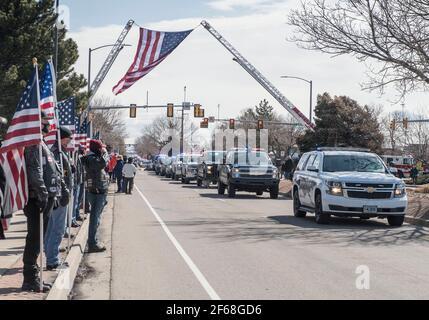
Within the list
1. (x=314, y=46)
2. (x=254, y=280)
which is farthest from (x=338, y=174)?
(x=254, y=280)

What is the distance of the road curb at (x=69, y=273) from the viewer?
7738 millimetres

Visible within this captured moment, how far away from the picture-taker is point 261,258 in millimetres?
11422

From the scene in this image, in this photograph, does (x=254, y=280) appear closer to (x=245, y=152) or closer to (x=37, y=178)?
(x=37, y=178)

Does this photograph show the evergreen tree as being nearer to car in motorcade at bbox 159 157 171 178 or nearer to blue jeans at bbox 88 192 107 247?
car in motorcade at bbox 159 157 171 178

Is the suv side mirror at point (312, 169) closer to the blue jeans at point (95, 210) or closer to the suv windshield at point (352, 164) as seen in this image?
the suv windshield at point (352, 164)

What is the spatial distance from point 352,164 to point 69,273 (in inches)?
410

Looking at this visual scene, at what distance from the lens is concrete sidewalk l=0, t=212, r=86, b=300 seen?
308 inches

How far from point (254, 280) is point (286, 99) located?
45287mm

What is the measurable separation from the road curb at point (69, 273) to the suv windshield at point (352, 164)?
7081 millimetres

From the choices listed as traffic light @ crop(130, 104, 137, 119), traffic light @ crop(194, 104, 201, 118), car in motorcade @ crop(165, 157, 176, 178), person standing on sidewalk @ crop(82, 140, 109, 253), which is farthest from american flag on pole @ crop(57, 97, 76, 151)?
car in motorcade @ crop(165, 157, 176, 178)

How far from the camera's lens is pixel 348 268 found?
10453 mm

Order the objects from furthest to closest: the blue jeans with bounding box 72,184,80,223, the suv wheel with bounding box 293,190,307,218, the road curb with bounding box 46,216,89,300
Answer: the suv wheel with bounding box 293,190,307,218, the blue jeans with bounding box 72,184,80,223, the road curb with bounding box 46,216,89,300

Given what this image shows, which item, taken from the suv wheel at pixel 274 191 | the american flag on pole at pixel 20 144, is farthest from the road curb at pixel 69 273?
the suv wheel at pixel 274 191

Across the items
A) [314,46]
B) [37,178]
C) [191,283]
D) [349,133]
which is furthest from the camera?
[349,133]
